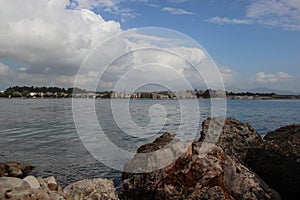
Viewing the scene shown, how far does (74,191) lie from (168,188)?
2728mm

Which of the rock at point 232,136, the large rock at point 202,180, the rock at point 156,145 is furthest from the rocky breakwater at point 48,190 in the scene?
the rock at point 232,136

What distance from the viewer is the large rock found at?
24.4ft

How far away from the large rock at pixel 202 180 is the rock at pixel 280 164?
3.54 ft

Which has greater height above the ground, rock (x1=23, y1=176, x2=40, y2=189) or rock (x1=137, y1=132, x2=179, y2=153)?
rock (x1=137, y1=132, x2=179, y2=153)

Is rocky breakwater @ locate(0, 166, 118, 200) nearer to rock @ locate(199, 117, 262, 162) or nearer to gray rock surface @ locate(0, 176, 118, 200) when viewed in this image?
gray rock surface @ locate(0, 176, 118, 200)

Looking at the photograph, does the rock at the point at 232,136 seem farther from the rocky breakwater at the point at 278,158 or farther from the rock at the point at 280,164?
the rock at the point at 280,164

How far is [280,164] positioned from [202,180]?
2.93 meters

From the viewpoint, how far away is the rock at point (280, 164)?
866cm

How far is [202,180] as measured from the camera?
7.45 meters

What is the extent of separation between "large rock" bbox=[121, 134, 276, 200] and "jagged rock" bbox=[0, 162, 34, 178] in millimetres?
8137

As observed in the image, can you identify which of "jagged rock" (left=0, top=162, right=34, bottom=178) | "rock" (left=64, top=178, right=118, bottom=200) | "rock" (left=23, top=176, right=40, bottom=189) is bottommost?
"jagged rock" (left=0, top=162, right=34, bottom=178)

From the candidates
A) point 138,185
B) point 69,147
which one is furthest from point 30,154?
point 138,185

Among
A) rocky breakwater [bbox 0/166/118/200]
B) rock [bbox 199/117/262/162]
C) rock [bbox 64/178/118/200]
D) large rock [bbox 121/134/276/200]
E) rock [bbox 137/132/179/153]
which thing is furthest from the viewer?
rock [bbox 199/117/262/162]

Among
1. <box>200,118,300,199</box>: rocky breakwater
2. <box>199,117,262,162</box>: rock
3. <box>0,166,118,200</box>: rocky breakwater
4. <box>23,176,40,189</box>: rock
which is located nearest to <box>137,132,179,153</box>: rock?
<box>0,166,118,200</box>: rocky breakwater
